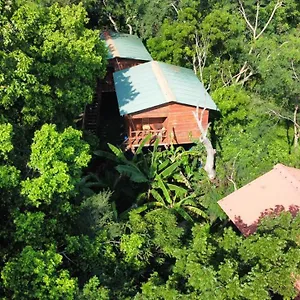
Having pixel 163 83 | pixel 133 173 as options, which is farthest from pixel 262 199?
pixel 163 83

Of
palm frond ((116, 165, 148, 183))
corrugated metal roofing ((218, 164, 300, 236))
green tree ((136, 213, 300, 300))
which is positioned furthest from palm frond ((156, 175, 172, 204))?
green tree ((136, 213, 300, 300))

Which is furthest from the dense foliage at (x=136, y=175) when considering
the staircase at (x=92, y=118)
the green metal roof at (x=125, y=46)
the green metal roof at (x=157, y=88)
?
the staircase at (x=92, y=118)

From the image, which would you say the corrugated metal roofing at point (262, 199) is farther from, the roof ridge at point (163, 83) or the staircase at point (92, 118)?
the staircase at point (92, 118)

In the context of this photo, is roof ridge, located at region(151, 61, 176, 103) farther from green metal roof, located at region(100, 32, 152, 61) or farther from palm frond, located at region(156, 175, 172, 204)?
palm frond, located at region(156, 175, 172, 204)

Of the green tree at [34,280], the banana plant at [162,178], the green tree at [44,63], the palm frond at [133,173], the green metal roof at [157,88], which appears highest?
the green tree at [44,63]

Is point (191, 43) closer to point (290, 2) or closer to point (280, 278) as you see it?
point (290, 2)

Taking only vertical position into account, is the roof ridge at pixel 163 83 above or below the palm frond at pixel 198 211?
above

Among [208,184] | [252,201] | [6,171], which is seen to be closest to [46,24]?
[6,171]
